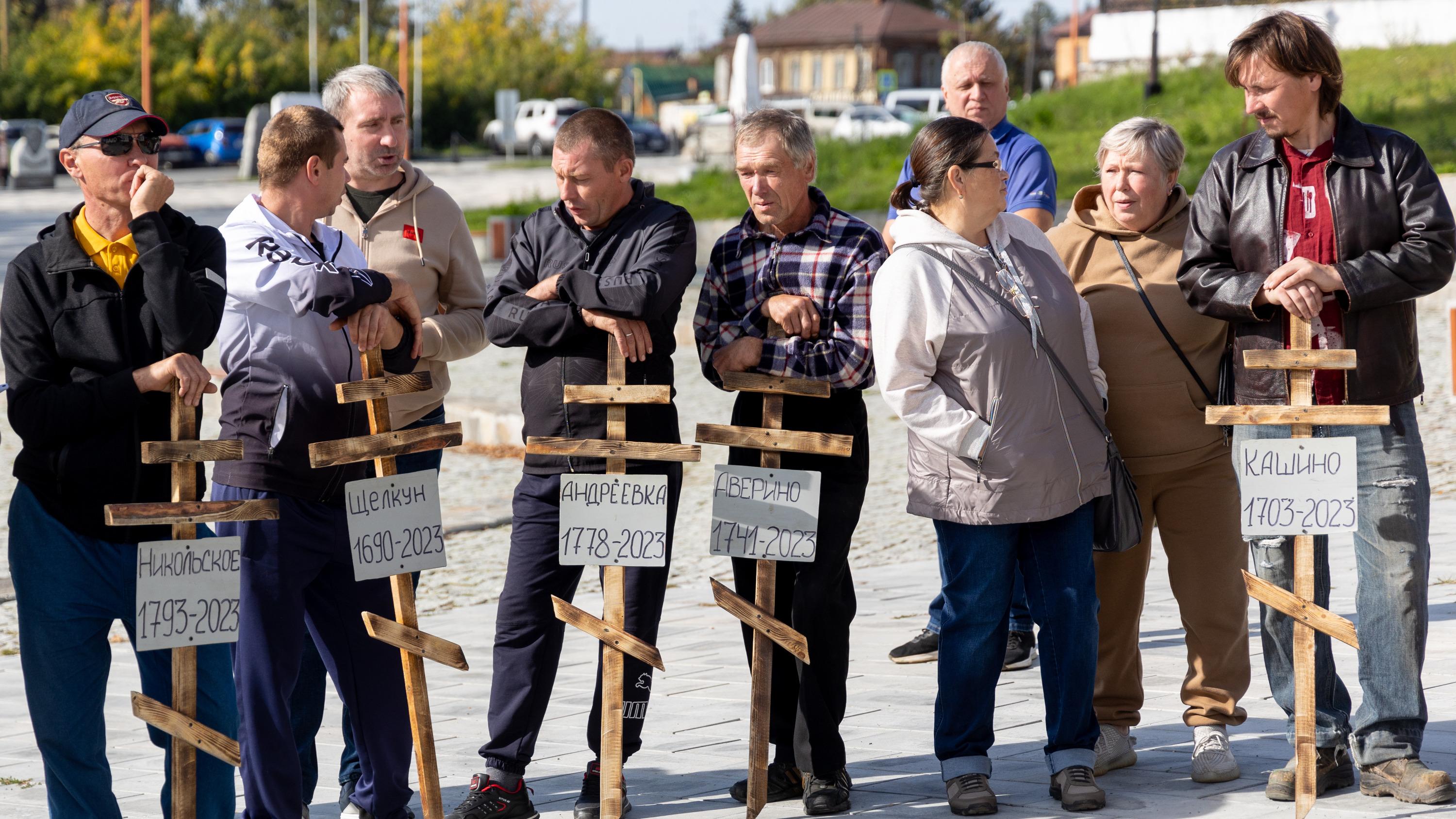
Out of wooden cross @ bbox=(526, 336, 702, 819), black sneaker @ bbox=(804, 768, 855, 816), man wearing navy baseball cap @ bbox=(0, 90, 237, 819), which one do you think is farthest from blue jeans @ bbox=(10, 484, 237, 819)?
black sneaker @ bbox=(804, 768, 855, 816)

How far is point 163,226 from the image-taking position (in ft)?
12.3

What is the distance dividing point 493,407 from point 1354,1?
2660 centimetres

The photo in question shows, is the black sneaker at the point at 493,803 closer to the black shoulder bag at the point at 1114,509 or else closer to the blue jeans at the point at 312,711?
the blue jeans at the point at 312,711

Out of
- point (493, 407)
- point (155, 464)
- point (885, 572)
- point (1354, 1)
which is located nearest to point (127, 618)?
point (155, 464)

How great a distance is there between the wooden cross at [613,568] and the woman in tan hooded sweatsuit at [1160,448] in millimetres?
1400

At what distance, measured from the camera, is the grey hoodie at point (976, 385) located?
4.40 m

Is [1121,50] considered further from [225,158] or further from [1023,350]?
[1023,350]

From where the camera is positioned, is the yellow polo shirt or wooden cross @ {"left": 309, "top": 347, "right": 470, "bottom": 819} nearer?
the yellow polo shirt

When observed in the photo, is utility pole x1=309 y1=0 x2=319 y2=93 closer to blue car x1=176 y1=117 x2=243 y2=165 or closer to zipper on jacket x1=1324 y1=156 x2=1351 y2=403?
blue car x1=176 y1=117 x2=243 y2=165

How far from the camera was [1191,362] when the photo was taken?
15.8ft

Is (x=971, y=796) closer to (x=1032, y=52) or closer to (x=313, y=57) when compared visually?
(x=313, y=57)

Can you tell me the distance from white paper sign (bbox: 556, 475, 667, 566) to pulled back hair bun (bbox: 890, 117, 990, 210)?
44.6 inches

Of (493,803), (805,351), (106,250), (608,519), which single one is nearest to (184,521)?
(106,250)

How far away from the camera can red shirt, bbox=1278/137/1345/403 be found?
438 cm
